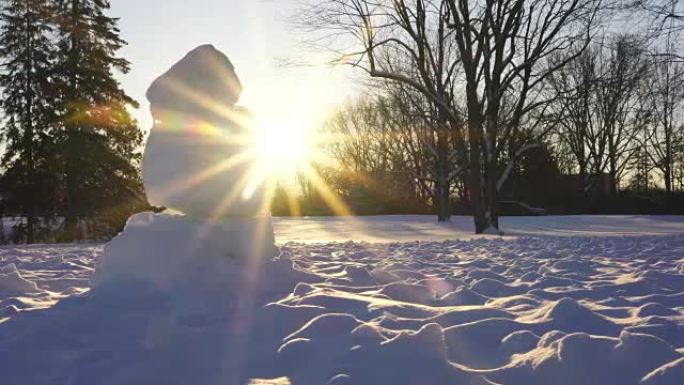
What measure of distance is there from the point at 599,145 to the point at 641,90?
14.2 ft

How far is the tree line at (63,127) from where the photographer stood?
2105 centimetres

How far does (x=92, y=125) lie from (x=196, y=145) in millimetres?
18097

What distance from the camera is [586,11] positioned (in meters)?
14.1

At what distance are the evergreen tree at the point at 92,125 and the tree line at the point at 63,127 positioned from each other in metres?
0.04

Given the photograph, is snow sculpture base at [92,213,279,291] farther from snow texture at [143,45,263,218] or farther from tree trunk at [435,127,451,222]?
tree trunk at [435,127,451,222]

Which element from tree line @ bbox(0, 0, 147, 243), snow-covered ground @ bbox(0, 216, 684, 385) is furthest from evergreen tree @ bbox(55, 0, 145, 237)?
snow-covered ground @ bbox(0, 216, 684, 385)

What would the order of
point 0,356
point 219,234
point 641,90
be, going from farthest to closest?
point 641,90
point 219,234
point 0,356

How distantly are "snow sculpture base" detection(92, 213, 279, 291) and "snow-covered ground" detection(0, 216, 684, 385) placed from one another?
0.19 ft

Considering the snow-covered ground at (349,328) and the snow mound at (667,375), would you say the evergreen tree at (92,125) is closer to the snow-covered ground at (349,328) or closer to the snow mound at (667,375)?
the snow-covered ground at (349,328)

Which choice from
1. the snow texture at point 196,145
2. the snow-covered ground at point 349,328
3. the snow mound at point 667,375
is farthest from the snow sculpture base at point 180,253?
the snow mound at point 667,375

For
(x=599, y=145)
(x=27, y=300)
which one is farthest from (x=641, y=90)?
(x=27, y=300)

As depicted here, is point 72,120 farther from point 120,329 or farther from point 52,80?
point 120,329

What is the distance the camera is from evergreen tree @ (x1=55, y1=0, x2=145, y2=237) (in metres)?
20.9

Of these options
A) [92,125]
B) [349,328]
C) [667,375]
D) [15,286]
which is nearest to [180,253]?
[15,286]
